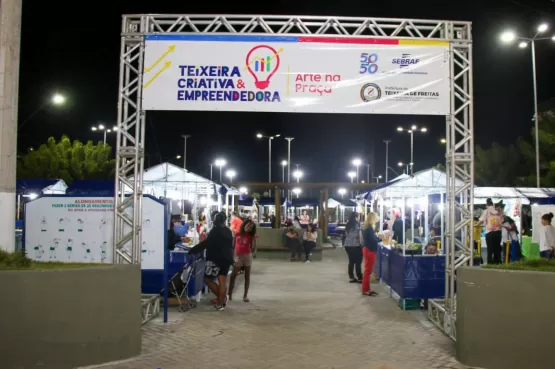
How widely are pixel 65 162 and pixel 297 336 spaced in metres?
31.6

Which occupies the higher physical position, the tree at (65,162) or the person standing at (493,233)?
the tree at (65,162)

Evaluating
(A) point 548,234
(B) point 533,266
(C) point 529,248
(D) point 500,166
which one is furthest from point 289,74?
(D) point 500,166

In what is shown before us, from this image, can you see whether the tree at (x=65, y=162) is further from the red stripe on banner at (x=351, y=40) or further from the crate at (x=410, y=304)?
the red stripe on banner at (x=351, y=40)

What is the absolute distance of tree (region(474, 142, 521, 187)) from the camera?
125ft

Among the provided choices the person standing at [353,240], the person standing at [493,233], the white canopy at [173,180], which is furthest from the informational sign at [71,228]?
the person standing at [493,233]

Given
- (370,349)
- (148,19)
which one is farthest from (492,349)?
(148,19)

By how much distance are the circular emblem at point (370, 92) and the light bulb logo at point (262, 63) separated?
1346mm

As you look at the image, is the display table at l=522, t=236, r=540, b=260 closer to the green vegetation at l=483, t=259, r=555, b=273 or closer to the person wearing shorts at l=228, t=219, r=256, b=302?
the person wearing shorts at l=228, t=219, r=256, b=302

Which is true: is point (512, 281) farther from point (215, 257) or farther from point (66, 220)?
point (66, 220)

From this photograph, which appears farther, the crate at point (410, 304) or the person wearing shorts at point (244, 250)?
the person wearing shorts at point (244, 250)

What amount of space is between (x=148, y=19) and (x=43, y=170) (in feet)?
98.8

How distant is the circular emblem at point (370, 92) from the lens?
812 centimetres

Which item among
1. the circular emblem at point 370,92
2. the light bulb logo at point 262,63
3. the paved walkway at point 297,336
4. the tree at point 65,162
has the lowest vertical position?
the paved walkway at point 297,336

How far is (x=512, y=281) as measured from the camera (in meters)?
5.96
